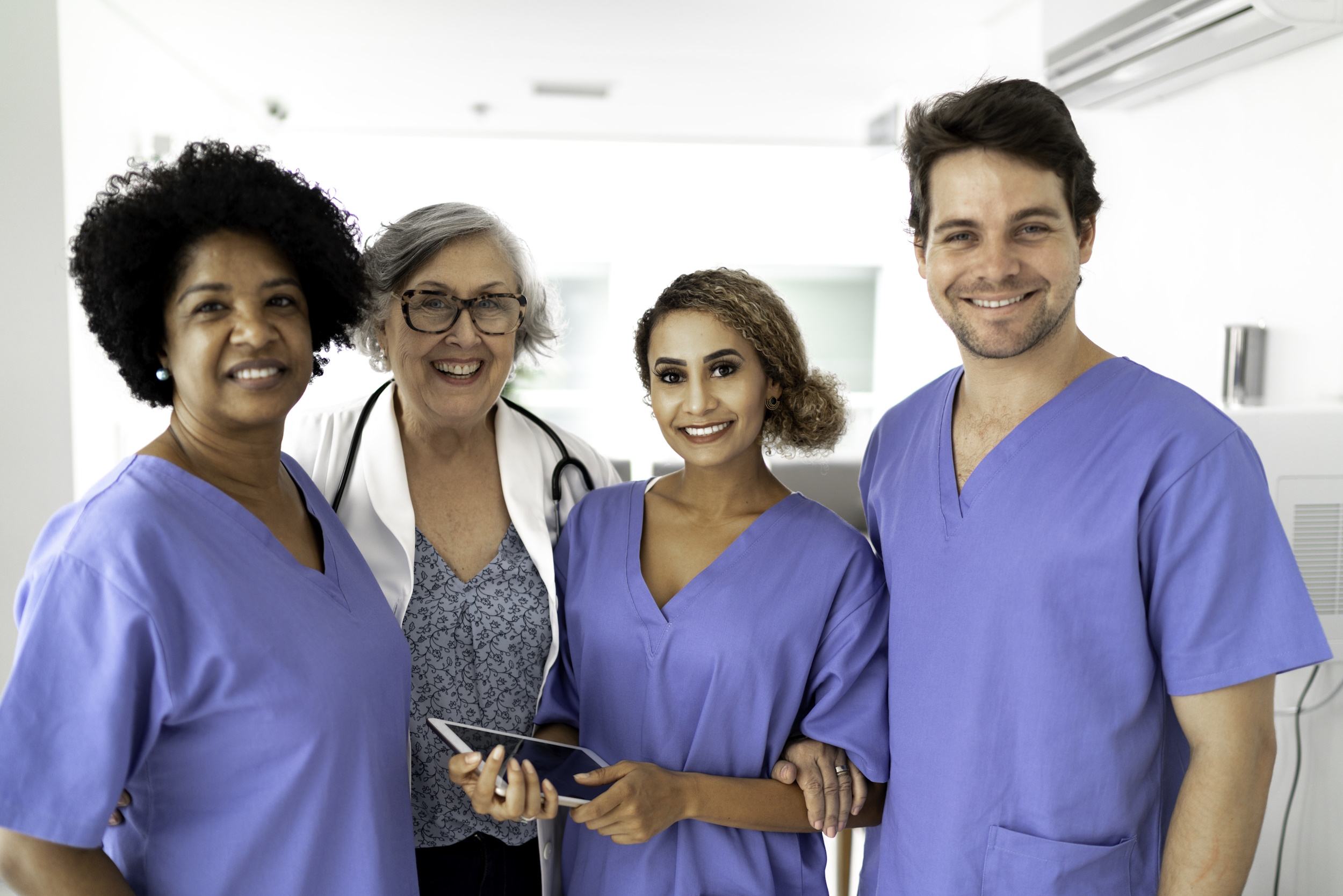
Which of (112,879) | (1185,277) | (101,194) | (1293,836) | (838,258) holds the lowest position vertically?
(1293,836)

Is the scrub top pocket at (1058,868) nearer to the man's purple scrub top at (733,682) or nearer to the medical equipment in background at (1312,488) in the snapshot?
the man's purple scrub top at (733,682)

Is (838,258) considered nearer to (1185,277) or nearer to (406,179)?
(406,179)

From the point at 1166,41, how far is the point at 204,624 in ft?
10.0

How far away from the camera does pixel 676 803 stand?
1175 millimetres

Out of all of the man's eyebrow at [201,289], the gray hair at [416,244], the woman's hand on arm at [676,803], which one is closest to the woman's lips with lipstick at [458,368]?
the gray hair at [416,244]

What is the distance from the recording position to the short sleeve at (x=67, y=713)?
788 mm

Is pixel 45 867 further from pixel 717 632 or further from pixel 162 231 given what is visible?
pixel 717 632

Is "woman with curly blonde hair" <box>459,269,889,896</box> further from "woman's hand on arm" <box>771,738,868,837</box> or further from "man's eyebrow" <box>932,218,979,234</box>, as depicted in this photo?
"man's eyebrow" <box>932,218,979,234</box>

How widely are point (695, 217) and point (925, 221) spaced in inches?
221

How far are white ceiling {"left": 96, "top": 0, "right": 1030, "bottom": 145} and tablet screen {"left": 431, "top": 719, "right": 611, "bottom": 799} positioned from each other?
3334 mm

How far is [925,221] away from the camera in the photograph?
1217mm

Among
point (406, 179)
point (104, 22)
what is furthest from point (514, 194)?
point (104, 22)

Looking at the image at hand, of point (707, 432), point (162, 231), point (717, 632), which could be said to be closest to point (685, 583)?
point (717, 632)

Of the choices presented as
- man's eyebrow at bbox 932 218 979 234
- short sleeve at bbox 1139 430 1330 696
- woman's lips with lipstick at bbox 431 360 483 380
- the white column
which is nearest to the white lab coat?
woman's lips with lipstick at bbox 431 360 483 380
